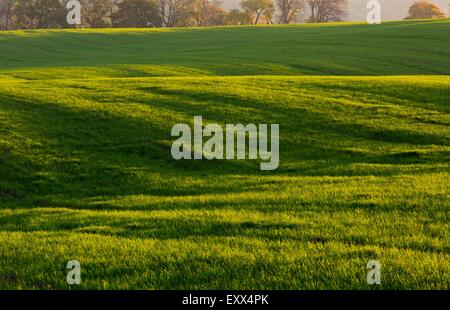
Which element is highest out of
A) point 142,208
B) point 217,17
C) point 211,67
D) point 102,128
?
point 217,17

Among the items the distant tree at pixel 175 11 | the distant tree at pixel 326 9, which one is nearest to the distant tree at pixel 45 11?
the distant tree at pixel 175 11

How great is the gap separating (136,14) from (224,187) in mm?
115237

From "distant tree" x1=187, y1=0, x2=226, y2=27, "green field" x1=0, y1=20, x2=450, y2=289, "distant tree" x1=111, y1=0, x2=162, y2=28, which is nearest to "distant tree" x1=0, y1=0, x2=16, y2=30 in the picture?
"distant tree" x1=111, y1=0, x2=162, y2=28

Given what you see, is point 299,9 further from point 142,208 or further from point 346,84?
point 142,208

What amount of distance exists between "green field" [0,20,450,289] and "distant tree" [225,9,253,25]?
10400cm

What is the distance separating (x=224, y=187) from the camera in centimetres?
1733

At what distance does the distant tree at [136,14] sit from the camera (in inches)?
4855

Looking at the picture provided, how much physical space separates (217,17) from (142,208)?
132 meters

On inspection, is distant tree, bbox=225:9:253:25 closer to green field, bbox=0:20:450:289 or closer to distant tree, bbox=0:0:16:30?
distant tree, bbox=0:0:16:30

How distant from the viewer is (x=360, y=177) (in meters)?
17.6

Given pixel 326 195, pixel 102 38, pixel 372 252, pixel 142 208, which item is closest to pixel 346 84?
pixel 326 195

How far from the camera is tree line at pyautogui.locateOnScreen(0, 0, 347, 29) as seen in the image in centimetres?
11450

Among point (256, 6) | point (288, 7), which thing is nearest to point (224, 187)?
point (256, 6)

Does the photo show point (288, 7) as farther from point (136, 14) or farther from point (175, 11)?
point (136, 14)
